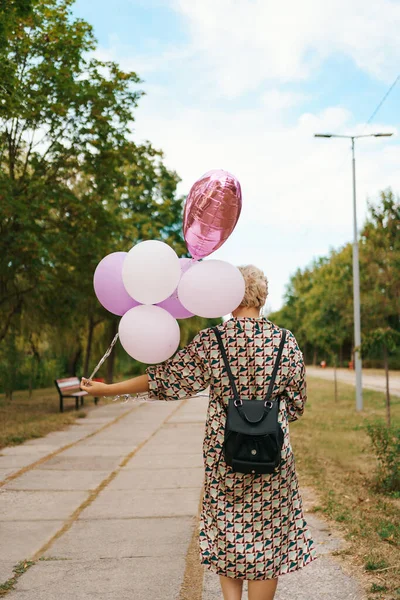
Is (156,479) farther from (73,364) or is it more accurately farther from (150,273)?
(73,364)

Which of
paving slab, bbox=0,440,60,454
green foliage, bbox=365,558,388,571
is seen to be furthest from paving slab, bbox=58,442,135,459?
green foliage, bbox=365,558,388,571

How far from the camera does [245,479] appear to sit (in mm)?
2914

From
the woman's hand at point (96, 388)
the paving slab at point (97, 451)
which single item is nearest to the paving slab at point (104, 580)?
the woman's hand at point (96, 388)

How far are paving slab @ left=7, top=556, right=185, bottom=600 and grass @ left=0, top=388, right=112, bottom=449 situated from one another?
6.18 meters

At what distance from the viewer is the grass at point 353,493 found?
421 centimetres

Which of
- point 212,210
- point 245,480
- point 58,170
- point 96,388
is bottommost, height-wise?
point 245,480

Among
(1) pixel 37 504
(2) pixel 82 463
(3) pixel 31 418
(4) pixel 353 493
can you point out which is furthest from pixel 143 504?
(3) pixel 31 418

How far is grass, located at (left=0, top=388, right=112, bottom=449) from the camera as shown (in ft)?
37.0

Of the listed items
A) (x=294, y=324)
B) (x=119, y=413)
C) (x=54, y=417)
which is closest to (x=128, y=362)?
(x=119, y=413)

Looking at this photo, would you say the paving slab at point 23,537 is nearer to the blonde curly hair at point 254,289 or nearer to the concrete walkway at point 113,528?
the concrete walkway at point 113,528

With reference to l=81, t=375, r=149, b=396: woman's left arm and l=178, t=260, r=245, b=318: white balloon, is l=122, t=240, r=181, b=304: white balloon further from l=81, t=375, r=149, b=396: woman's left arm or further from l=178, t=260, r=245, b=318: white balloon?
l=81, t=375, r=149, b=396: woman's left arm

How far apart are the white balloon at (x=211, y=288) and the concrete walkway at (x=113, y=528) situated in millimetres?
1804

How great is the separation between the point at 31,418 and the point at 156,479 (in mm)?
7742

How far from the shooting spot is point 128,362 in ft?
95.0
